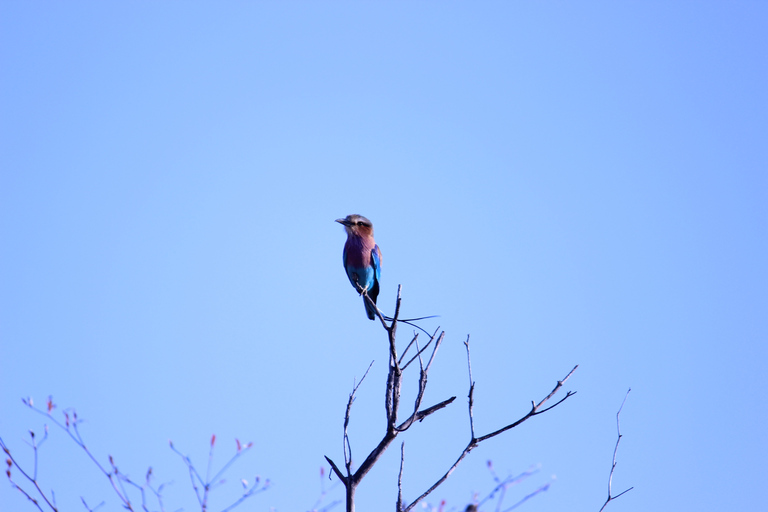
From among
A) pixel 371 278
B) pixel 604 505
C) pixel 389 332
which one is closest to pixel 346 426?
pixel 389 332

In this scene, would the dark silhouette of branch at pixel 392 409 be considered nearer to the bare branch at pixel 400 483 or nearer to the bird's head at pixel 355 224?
the bare branch at pixel 400 483

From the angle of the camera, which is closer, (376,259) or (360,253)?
(360,253)

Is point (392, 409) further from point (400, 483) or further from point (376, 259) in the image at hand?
point (376, 259)

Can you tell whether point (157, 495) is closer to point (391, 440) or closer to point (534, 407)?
point (391, 440)

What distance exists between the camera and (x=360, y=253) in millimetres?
7383

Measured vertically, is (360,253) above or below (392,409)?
above

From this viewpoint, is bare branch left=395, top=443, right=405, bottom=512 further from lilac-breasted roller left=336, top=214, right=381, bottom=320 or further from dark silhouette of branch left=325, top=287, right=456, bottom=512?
lilac-breasted roller left=336, top=214, right=381, bottom=320

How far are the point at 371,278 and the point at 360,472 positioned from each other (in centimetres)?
426

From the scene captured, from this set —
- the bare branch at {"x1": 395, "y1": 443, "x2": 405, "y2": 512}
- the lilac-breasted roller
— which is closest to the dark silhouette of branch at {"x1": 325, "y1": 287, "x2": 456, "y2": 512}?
the bare branch at {"x1": 395, "y1": 443, "x2": 405, "y2": 512}

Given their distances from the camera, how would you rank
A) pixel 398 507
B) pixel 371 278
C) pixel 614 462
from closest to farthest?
pixel 398 507 → pixel 614 462 → pixel 371 278

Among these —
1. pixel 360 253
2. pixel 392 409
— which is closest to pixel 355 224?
pixel 360 253

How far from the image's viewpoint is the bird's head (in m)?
7.51

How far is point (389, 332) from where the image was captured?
12.3 ft

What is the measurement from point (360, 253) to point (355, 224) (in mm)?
334
